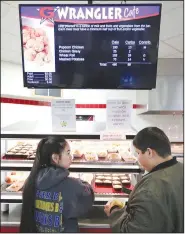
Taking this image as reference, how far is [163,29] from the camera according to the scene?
3.43 metres

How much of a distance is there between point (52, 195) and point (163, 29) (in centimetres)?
276

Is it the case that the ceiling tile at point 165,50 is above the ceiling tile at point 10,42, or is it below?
below

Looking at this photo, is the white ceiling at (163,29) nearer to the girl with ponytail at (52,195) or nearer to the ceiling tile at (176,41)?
the ceiling tile at (176,41)

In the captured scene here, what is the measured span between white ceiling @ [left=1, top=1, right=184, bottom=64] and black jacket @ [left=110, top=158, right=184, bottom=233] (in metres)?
2.00

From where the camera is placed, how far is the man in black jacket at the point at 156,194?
1.56 meters

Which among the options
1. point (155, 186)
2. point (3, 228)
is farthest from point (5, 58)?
point (155, 186)

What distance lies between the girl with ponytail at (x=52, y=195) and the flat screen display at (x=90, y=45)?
0.65 metres

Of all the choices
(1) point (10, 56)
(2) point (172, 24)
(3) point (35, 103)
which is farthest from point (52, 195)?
(3) point (35, 103)

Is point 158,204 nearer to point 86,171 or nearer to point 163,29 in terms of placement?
point 86,171

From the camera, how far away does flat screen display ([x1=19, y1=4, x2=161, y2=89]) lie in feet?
6.82

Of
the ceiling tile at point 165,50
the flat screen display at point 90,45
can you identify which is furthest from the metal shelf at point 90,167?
the ceiling tile at point 165,50

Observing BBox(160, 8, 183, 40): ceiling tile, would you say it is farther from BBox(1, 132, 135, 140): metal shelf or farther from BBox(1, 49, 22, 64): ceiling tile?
BBox(1, 49, 22, 64): ceiling tile

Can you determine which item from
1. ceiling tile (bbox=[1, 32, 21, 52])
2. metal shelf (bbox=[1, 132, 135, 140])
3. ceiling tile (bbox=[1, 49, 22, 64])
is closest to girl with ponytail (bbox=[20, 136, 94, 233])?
metal shelf (bbox=[1, 132, 135, 140])

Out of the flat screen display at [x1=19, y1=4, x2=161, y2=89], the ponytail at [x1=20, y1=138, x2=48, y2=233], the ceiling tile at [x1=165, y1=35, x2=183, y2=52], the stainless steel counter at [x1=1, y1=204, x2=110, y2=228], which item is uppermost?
the ceiling tile at [x1=165, y1=35, x2=183, y2=52]
